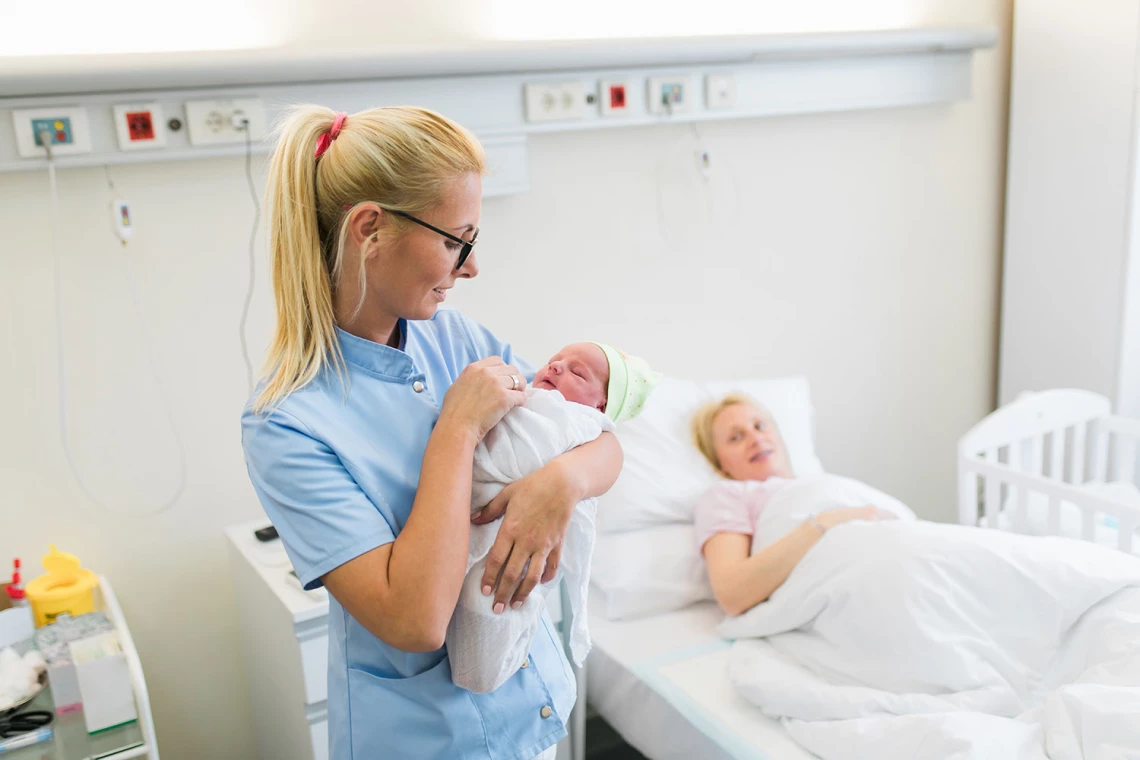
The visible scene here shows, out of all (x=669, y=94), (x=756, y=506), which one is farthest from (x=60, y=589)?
(x=669, y=94)

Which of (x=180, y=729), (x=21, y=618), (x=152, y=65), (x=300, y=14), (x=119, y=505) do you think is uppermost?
(x=300, y=14)

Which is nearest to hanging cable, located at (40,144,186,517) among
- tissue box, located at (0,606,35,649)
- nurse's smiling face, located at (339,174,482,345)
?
tissue box, located at (0,606,35,649)

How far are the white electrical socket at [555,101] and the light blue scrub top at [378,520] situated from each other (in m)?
1.15

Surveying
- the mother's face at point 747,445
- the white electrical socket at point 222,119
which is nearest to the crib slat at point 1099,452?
the mother's face at point 747,445

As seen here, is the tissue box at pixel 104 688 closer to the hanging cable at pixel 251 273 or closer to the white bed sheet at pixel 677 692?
the hanging cable at pixel 251 273

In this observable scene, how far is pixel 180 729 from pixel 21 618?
21.5 inches

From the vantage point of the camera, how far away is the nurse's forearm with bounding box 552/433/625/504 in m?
1.19

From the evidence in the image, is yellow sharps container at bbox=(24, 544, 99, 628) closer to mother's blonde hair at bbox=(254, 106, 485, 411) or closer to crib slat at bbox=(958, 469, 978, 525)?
mother's blonde hair at bbox=(254, 106, 485, 411)

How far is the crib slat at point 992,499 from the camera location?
2.47 m

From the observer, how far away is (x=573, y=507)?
1196 mm

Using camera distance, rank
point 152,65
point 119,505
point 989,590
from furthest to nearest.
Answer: point 119,505
point 152,65
point 989,590

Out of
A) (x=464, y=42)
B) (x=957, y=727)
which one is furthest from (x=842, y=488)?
(x=464, y=42)

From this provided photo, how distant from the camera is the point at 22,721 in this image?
172 centimetres

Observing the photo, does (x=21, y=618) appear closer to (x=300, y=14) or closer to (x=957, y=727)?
(x=300, y=14)
